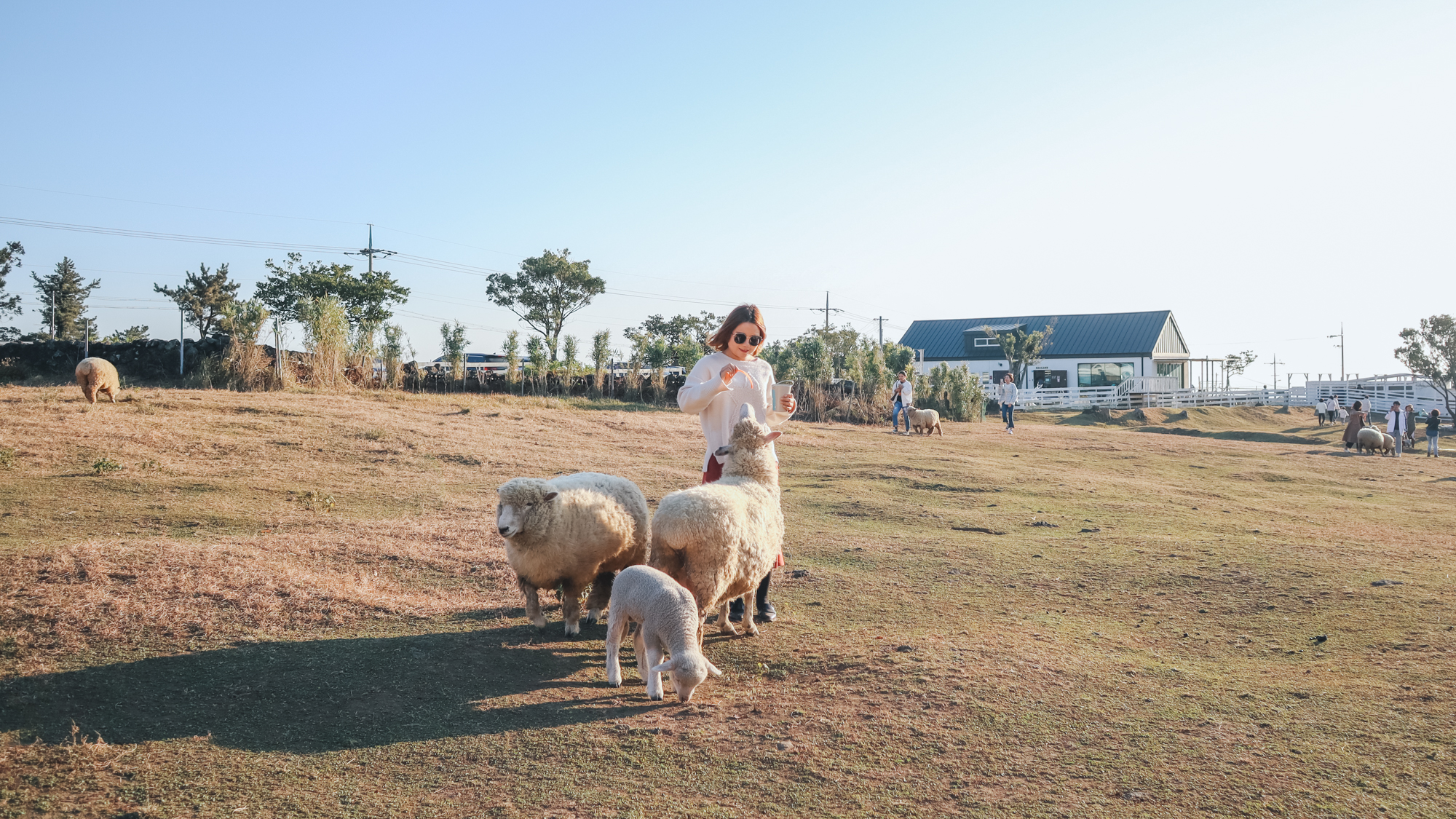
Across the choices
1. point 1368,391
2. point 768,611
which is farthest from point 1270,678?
point 1368,391

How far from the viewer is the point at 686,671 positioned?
464 centimetres

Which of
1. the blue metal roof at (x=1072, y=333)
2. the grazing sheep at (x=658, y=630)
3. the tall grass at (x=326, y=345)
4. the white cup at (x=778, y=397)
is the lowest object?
the grazing sheep at (x=658, y=630)

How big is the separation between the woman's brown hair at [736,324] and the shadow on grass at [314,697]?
2276 millimetres

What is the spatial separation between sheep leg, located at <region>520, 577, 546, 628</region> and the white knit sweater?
4.75 ft

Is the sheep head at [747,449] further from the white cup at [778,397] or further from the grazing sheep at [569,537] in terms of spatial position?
the grazing sheep at [569,537]

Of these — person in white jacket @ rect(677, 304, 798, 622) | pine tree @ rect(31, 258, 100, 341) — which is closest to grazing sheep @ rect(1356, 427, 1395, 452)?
person in white jacket @ rect(677, 304, 798, 622)

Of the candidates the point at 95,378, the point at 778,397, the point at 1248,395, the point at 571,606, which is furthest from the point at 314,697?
the point at 1248,395

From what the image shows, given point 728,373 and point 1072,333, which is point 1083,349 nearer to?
point 1072,333

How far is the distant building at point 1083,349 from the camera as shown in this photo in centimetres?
5669

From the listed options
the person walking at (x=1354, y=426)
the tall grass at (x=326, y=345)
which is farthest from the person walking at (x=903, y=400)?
the tall grass at (x=326, y=345)

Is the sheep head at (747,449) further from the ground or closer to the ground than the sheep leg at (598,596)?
further from the ground

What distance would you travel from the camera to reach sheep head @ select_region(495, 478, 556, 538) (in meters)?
5.65

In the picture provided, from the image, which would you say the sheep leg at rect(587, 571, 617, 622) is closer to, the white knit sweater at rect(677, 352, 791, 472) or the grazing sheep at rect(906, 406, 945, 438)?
the white knit sweater at rect(677, 352, 791, 472)

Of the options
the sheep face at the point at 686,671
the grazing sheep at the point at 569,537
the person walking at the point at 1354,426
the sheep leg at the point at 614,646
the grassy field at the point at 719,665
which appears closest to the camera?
the grassy field at the point at 719,665
